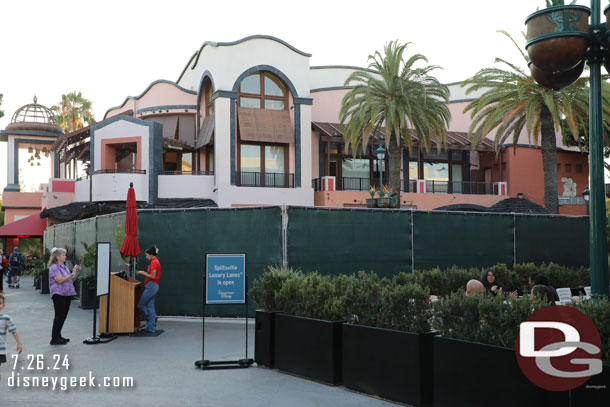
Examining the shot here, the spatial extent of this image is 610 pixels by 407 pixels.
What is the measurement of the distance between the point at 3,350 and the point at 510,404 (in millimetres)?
5619

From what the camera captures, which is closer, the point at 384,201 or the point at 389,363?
the point at 389,363

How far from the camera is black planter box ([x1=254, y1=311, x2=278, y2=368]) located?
905cm

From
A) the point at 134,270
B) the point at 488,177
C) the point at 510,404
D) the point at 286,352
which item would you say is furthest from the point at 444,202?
the point at 510,404

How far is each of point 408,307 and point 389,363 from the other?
0.73m

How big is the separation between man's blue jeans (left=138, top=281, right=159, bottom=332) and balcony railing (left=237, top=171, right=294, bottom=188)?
74.9 ft

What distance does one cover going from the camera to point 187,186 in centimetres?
3478

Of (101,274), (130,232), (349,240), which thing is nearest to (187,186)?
(130,232)

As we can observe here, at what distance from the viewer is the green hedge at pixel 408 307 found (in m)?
6.03

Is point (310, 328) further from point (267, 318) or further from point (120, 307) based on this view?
point (120, 307)

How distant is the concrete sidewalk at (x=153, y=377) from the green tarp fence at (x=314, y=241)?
1.88m

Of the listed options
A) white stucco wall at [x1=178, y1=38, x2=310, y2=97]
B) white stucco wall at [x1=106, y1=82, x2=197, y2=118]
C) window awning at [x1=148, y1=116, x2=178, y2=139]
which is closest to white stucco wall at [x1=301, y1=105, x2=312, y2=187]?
white stucco wall at [x1=178, y1=38, x2=310, y2=97]

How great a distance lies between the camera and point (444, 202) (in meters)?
39.3

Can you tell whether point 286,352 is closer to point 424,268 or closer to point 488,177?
point 424,268

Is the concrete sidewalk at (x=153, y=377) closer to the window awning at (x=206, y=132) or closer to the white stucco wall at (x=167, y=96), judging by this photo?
the window awning at (x=206, y=132)
